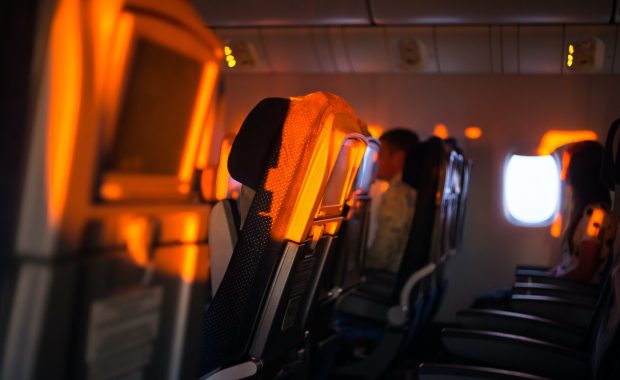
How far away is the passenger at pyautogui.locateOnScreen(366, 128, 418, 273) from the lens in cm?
523

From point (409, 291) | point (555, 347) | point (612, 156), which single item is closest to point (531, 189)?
point (409, 291)

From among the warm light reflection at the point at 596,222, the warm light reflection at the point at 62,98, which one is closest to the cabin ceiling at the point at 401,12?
the warm light reflection at the point at 596,222

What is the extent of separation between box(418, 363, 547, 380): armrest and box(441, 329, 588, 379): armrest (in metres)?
0.49

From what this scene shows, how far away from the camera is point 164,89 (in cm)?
113

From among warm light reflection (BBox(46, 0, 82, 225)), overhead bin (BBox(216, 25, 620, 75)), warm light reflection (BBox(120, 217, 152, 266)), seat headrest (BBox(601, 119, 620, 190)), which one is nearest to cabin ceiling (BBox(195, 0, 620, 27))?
overhead bin (BBox(216, 25, 620, 75))

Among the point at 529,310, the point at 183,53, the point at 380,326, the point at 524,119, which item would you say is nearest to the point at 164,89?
the point at 183,53

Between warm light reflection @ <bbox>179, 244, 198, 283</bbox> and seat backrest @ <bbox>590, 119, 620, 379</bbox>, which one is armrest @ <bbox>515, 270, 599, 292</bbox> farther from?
warm light reflection @ <bbox>179, 244, 198, 283</bbox>

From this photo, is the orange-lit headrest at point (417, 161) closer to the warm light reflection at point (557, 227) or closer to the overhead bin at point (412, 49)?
the overhead bin at point (412, 49)

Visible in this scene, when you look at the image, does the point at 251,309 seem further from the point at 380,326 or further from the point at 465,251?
the point at 465,251

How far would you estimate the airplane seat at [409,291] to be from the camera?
4078 mm

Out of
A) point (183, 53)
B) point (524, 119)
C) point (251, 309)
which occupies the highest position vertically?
point (524, 119)

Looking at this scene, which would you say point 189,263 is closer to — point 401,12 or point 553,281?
point 553,281

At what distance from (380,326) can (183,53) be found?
12.4 feet

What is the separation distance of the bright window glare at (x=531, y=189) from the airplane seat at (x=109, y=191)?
5.35 m
